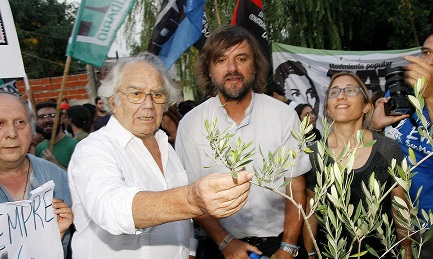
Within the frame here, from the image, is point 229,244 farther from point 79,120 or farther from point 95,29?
point 79,120

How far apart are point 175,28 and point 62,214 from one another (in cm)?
336

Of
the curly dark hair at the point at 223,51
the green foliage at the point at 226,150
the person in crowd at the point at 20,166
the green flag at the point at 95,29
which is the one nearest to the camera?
the green foliage at the point at 226,150

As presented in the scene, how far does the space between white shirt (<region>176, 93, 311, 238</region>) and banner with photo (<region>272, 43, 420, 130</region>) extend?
5.62 meters

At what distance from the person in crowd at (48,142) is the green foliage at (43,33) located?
49.4 ft

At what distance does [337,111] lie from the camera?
326 centimetres

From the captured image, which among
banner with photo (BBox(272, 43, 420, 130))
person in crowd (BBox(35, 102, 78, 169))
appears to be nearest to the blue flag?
person in crowd (BBox(35, 102, 78, 169))

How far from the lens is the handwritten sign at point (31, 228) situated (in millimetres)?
2225

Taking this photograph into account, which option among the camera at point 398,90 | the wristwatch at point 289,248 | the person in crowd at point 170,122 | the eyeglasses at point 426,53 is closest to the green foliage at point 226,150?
the camera at point 398,90

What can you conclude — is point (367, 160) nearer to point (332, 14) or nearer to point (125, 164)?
point (125, 164)

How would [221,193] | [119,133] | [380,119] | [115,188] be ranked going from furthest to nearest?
[380,119] < [119,133] < [115,188] < [221,193]

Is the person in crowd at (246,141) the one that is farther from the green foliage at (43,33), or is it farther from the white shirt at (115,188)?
the green foliage at (43,33)

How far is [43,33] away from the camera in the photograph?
2164 cm

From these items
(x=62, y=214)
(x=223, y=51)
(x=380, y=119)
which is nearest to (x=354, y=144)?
(x=380, y=119)

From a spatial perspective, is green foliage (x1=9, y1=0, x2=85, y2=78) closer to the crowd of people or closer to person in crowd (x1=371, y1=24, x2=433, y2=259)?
the crowd of people
